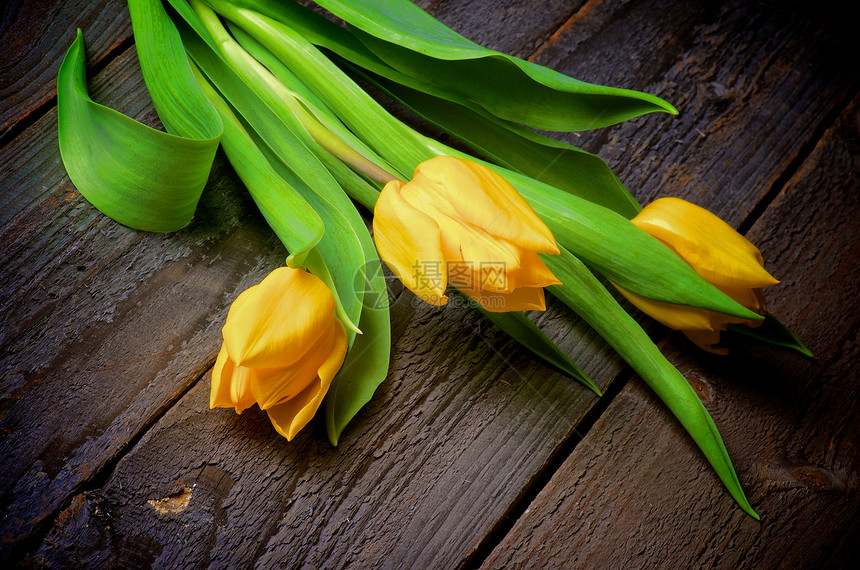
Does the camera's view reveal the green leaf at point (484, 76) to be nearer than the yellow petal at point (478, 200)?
No

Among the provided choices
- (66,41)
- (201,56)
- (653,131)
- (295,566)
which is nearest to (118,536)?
(295,566)

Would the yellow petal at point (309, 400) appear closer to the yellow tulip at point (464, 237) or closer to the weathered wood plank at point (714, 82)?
the yellow tulip at point (464, 237)

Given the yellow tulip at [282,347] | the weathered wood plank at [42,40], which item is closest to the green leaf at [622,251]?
the yellow tulip at [282,347]

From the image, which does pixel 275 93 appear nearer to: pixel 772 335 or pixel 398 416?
pixel 398 416

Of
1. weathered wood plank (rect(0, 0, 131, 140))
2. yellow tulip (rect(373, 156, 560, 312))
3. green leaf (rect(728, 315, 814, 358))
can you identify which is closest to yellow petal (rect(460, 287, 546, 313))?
yellow tulip (rect(373, 156, 560, 312))

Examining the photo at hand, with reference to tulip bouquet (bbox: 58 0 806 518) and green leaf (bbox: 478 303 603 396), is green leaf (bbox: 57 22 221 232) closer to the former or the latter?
tulip bouquet (bbox: 58 0 806 518)
